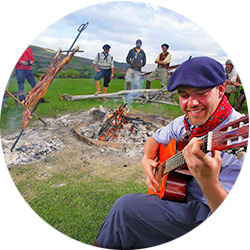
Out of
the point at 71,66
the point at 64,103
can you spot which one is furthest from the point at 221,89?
the point at 64,103

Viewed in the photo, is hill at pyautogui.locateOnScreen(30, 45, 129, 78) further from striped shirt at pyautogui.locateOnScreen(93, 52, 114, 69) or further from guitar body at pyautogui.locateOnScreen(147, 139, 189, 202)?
guitar body at pyautogui.locateOnScreen(147, 139, 189, 202)

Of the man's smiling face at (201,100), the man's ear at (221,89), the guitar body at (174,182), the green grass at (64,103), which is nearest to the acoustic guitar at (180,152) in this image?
the guitar body at (174,182)

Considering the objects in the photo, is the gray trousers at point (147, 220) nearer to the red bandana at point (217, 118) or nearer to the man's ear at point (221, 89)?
the red bandana at point (217, 118)

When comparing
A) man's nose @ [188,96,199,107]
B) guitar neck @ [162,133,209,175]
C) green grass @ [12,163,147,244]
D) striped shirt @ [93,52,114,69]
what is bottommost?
green grass @ [12,163,147,244]

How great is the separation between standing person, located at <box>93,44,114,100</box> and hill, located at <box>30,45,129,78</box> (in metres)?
0.05

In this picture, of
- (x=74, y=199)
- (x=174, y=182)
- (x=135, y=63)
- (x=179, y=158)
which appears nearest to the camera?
(x=179, y=158)

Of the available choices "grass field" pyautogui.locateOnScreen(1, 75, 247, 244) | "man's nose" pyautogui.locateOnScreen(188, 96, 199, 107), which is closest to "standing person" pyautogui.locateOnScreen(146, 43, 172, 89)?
"grass field" pyautogui.locateOnScreen(1, 75, 247, 244)

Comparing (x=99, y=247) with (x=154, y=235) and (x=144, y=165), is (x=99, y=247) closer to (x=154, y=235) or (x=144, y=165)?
(x=154, y=235)

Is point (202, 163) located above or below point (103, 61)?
below

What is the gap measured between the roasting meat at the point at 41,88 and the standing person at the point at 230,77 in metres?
1.45

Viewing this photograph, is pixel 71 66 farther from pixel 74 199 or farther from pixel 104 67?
pixel 74 199

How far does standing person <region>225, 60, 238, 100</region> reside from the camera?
2.06 m

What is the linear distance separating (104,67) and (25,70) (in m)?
0.77

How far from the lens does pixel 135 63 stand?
2363 millimetres
